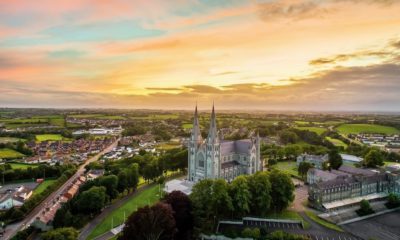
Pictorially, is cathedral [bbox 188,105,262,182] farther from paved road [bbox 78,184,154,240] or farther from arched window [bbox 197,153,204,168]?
paved road [bbox 78,184,154,240]

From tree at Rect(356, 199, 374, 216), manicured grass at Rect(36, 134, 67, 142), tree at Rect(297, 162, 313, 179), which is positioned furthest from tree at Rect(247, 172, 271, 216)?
manicured grass at Rect(36, 134, 67, 142)

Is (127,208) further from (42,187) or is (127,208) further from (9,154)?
(9,154)

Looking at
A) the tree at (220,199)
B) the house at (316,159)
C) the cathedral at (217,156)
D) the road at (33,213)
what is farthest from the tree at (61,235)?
the house at (316,159)

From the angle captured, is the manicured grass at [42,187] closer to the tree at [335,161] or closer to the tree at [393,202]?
the tree at [335,161]

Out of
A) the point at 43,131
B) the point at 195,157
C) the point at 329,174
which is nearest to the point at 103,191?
the point at 195,157

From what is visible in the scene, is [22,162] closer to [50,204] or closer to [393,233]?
[50,204]

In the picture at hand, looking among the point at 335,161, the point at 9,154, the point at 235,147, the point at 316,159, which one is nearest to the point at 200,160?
the point at 235,147
